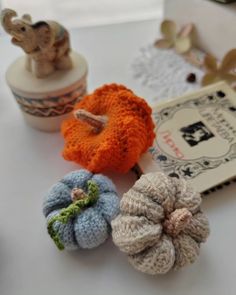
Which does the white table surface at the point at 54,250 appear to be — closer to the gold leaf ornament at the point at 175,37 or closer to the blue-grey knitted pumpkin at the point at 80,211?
the blue-grey knitted pumpkin at the point at 80,211

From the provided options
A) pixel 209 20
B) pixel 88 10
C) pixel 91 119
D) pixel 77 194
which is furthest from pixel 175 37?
pixel 77 194

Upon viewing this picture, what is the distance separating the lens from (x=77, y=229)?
44 centimetres

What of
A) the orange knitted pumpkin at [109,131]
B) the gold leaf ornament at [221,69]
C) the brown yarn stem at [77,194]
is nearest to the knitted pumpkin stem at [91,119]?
the orange knitted pumpkin at [109,131]

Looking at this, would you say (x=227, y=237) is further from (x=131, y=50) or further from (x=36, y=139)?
(x=131, y=50)

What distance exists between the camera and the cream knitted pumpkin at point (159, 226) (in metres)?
0.41

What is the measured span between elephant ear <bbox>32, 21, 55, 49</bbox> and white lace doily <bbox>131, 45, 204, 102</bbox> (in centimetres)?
22

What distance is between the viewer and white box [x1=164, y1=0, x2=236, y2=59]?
0.70 meters

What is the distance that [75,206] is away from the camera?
1.45 ft

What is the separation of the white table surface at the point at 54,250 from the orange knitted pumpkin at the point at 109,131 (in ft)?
0.17

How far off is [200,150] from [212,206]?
0.09m

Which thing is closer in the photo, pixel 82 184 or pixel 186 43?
pixel 82 184

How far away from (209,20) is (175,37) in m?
0.09

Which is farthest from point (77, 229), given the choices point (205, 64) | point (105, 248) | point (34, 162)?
point (205, 64)

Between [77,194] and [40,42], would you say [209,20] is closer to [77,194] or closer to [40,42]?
[40,42]
